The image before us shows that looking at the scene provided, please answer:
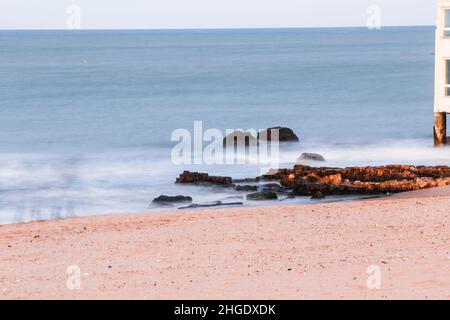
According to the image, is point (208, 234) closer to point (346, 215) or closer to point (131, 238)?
point (131, 238)

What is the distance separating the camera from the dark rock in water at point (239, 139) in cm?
3509

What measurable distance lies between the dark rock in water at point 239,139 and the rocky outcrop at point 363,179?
858 centimetres

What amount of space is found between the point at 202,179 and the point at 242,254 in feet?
39.8

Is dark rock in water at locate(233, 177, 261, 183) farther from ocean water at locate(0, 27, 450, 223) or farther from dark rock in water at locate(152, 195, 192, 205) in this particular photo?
dark rock in water at locate(152, 195, 192, 205)

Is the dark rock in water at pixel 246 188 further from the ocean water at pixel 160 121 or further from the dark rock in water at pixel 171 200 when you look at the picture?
the dark rock in water at pixel 171 200

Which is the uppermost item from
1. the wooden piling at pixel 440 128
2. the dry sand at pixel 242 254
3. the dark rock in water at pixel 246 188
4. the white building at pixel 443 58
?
the white building at pixel 443 58

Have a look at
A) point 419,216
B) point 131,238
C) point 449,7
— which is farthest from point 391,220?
point 449,7

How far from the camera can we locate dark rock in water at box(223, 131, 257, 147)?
3509cm

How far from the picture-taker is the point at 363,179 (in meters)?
24.5

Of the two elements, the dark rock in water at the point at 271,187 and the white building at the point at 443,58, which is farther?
the white building at the point at 443,58

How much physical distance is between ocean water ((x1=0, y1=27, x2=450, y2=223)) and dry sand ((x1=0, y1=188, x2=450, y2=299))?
4966 millimetres

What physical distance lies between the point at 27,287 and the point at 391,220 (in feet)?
21.5

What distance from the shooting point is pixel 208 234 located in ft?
52.9

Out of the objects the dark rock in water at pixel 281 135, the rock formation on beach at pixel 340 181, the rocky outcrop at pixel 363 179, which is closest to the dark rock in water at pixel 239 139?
the dark rock in water at pixel 281 135
